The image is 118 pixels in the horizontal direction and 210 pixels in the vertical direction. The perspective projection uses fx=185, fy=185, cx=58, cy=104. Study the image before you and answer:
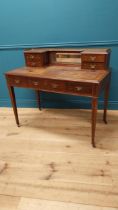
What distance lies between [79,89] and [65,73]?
28cm

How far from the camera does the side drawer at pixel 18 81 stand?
1.88 metres

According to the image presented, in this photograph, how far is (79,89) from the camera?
1617 mm

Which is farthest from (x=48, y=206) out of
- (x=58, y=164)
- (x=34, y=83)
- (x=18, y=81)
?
(x=18, y=81)

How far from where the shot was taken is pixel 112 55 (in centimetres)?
218

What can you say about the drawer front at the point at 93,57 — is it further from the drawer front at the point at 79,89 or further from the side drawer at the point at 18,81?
the side drawer at the point at 18,81

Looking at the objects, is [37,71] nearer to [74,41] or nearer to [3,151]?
[74,41]

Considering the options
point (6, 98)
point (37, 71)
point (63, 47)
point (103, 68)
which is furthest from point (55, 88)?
point (6, 98)

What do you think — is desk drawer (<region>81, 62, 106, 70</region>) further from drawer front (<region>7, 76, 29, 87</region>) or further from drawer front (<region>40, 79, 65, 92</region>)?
drawer front (<region>7, 76, 29, 87</region>)

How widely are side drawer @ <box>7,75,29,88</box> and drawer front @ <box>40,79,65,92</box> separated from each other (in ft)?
0.64

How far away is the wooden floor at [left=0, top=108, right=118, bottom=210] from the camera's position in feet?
4.31

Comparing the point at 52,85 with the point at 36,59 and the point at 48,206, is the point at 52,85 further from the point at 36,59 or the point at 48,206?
the point at 48,206

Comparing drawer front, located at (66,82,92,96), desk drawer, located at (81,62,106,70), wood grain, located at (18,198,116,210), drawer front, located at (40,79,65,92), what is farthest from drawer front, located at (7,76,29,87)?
wood grain, located at (18,198,116,210)

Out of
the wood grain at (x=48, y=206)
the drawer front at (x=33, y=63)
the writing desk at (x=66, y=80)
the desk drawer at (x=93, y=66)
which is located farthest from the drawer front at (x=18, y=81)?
the wood grain at (x=48, y=206)

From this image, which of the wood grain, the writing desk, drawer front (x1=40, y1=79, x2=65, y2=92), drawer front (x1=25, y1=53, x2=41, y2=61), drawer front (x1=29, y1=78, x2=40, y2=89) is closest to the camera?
the wood grain
